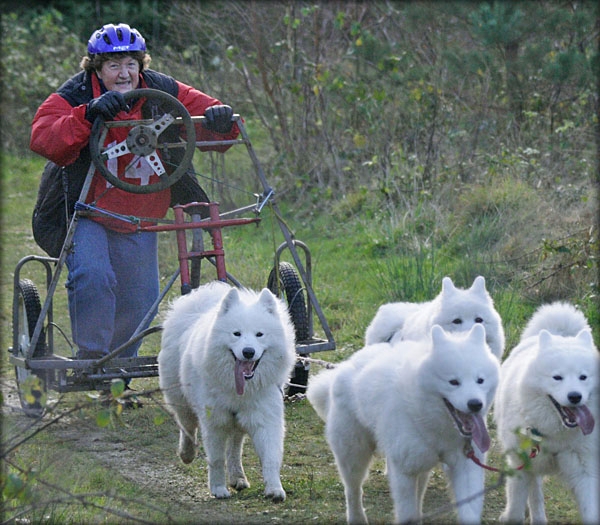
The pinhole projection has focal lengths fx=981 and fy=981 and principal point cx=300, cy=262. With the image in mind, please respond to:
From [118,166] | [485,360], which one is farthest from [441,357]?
[118,166]

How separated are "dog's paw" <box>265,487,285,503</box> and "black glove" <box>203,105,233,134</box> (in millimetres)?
2412

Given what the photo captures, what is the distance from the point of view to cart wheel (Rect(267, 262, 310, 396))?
6363mm

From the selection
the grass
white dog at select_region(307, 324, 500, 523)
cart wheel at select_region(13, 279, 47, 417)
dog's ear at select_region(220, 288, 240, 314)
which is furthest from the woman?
white dog at select_region(307, 324, 500, 523)

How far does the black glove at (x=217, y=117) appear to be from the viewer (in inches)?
240

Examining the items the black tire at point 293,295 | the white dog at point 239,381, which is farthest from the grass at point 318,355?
the black tire at point 293,295

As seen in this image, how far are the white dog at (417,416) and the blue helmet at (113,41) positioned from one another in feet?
9.96

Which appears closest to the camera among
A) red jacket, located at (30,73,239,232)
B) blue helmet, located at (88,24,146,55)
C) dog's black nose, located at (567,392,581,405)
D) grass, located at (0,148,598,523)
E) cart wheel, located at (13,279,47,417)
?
dog's black nose, located at (567,392,581,405)

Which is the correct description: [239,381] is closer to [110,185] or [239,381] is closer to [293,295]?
[293,295]

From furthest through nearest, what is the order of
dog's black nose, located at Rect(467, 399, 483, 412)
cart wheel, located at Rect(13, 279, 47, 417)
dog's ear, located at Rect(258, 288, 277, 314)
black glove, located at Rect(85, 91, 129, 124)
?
1. cart wheel, located at Rect(13, 279, 47, 417)
2. black glove, located at Rect(85, 91, 129, 124)
3. dog's ear, located at Rect(258, 288, 277, 314)
4. dog's black nose, located at Rect(467, 399, 483, 412)

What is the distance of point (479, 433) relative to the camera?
12.4ft

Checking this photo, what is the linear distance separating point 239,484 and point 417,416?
156 cm

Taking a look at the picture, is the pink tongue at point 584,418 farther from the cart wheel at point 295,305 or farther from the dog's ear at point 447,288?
the cart wheel at point 295,305

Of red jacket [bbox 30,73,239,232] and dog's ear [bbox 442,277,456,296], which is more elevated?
red jacket [bbox 30,73,239,232]

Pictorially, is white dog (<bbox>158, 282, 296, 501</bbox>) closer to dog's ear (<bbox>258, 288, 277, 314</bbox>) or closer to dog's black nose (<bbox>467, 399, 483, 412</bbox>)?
dog's ear (<bbox>258, 288, 277, 314</bbox>)
